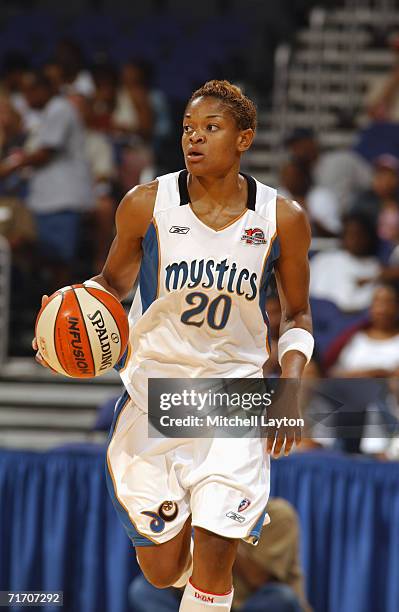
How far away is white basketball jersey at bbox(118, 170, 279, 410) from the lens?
3803 millimetres

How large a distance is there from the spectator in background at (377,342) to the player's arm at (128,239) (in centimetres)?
316

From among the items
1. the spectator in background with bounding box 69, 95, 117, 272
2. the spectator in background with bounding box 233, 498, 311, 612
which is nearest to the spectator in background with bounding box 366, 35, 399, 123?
the spectator in background with bounding box 69, 95, 117, 272

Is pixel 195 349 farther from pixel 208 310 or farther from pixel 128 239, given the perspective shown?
pixel 128 239

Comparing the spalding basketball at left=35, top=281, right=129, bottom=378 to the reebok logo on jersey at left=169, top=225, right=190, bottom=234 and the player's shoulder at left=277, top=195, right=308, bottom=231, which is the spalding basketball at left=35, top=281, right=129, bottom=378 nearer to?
the reebok logo on jersey at left=169, top=225, right=190, bottom=234

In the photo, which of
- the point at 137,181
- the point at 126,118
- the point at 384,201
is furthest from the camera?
the point at 126,118

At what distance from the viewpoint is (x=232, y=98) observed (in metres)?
3.78

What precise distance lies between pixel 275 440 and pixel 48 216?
15.5ft

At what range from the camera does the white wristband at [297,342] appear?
387 cm

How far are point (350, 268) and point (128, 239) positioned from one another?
4289 mm

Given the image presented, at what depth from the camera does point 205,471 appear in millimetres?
3775

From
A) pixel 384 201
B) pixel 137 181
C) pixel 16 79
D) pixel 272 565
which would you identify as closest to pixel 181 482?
pixel 272 565

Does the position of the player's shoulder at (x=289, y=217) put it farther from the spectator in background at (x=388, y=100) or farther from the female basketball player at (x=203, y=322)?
the spectator in background at (x=388, y=100)

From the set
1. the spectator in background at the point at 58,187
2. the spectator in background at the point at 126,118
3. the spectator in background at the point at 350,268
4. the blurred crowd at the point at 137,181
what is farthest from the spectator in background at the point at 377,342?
the spectator in background at the point at 126,118

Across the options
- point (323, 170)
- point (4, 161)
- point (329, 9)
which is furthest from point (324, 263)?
point (329, 9)
